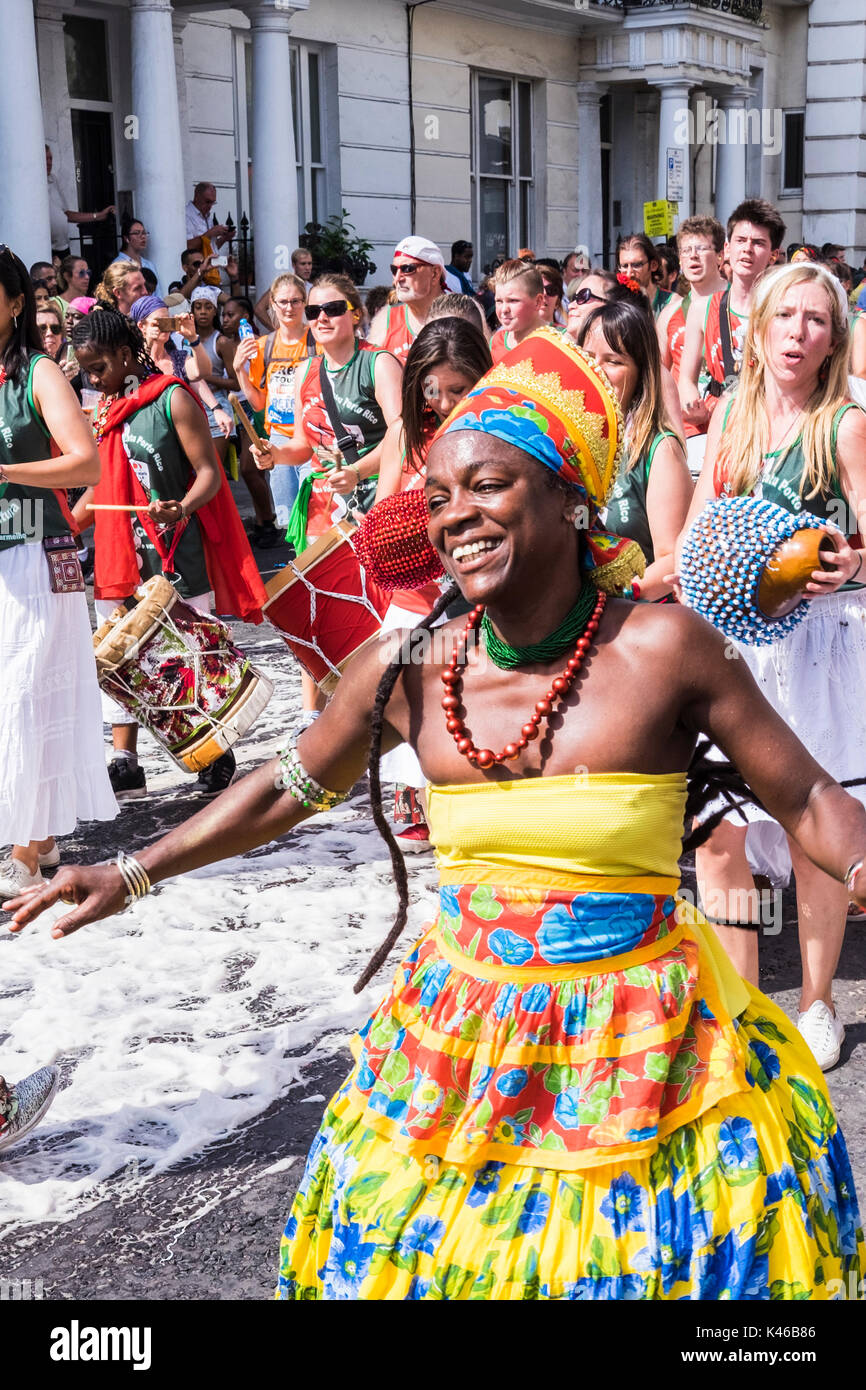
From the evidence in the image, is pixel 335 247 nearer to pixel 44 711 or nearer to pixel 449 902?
pixel 44 711

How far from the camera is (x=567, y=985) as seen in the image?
220 centimetres

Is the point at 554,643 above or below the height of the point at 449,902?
above

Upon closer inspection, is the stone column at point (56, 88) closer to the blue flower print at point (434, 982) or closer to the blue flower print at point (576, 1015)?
the blue flower print at point (434, 982)

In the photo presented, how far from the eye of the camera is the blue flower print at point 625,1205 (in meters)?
2.07

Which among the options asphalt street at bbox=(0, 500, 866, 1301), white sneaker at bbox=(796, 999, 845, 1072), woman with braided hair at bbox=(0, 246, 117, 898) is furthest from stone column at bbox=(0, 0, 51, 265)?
white sneaker at bbox=(796, 999, 845, 1072)

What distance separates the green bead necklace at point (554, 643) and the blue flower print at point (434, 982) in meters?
0.46

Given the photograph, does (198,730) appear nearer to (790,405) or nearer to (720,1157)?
(790,405)

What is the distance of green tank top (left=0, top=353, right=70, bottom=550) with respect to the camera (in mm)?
5098

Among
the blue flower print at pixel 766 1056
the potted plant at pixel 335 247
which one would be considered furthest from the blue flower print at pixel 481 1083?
the potted plant at pixel 335 247

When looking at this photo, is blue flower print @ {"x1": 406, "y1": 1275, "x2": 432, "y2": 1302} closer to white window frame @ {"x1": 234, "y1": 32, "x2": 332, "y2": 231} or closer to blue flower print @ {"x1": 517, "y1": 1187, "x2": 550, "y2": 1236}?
blue flower print @ {"x1": 517, "y1": 1187, "x2": 550, "y2": 1236}

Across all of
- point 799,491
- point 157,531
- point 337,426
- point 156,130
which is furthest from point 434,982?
point 156,130

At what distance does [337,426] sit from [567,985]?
5.00 metres
